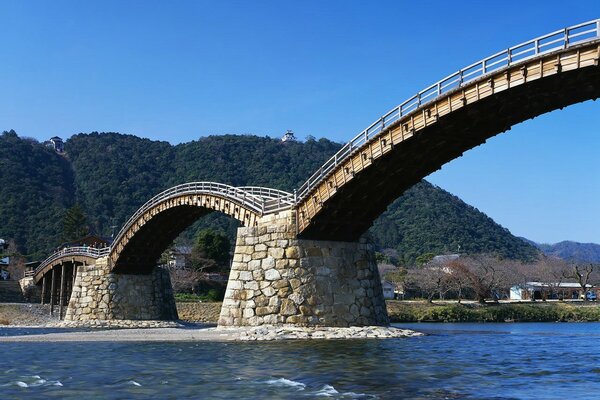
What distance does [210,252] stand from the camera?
80.4 meters

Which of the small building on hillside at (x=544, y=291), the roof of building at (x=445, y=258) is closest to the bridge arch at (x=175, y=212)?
the roof of building at (x=445, y=258)

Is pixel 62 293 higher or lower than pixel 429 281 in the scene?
lower

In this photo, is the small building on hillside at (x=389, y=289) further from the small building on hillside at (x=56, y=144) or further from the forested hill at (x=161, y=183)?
the small building on hillside at (x=56, y=144)

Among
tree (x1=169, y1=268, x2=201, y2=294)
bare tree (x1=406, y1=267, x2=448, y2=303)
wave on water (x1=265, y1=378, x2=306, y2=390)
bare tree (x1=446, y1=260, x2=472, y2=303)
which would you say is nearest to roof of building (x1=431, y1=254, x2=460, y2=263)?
bare tree (x1=406, y1=267, x2=448, y2=303)

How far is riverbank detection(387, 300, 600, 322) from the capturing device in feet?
206

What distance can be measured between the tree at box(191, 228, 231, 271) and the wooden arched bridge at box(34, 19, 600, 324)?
37.2m

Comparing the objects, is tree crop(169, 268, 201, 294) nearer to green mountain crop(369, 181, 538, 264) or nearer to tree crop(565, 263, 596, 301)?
tree crop(565, 263, 596, 301)

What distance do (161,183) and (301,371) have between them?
447ft

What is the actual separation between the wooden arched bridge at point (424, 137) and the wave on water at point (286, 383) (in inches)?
545

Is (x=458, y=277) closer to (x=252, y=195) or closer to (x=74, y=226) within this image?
(x=252, y=195)

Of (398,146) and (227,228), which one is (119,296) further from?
(227,228)

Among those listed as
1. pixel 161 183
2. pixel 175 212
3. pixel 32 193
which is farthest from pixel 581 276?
pixel 32 193

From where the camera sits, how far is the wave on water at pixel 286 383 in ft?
48.4

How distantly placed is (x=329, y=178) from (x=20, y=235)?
93.5 m
